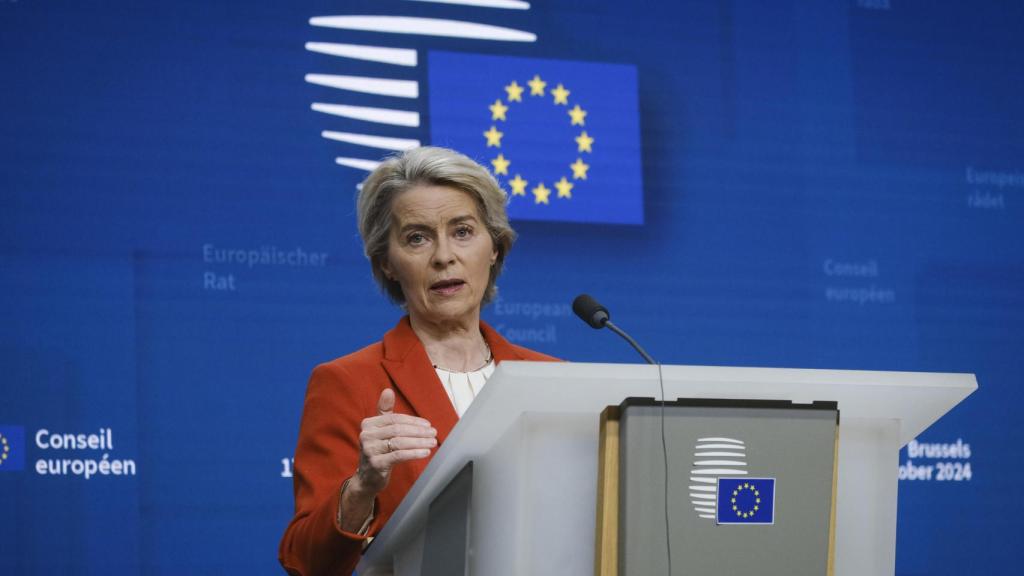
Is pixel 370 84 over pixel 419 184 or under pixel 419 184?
over

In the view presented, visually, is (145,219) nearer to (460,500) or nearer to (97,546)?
(97,546)

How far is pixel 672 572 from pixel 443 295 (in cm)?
99

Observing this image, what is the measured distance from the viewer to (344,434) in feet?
5.77

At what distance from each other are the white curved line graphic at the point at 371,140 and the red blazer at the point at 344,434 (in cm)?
121

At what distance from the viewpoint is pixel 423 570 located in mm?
1318

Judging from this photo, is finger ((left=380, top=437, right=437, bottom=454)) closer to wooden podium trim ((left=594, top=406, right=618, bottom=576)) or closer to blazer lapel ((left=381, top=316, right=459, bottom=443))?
wooden podium trim ((left=594, top=406, right=618, bottom=576))

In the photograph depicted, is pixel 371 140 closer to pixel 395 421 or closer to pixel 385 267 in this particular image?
pixel 385 267

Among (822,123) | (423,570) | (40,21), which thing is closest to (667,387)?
(423,570)

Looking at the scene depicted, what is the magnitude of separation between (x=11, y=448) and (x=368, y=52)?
1.42 meters

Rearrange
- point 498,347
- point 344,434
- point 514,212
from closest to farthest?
1. point 344,434
2. point 498,347
3. point 514,212

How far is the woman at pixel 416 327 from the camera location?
1.74 m

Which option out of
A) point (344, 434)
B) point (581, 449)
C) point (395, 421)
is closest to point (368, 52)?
point (344, 434)

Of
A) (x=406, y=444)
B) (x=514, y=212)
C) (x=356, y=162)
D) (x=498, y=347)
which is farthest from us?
(x=514, y=212)

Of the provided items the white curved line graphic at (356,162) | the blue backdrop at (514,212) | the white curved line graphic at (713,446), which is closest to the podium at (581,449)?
the white curved line graphic at (713,446)
